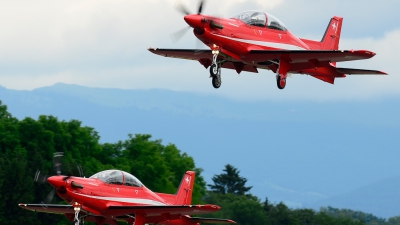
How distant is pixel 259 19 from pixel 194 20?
415cm

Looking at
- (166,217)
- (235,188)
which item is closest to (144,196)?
(166,217)

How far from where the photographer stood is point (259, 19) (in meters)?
41.7


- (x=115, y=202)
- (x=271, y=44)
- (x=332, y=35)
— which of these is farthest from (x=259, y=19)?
(x=115, y=202)

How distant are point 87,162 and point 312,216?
67.6ft

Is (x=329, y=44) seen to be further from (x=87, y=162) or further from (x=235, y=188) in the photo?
(x=235, y=188)

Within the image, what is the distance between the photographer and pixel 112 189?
48.2m

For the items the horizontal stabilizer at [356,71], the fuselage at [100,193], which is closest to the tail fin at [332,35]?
the horizontal stabilizer at [356,71]

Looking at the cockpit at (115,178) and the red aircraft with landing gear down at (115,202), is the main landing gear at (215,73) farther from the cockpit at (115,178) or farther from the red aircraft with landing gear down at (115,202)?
the cockpit at (115,178)

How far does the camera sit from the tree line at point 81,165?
7472 centimetres

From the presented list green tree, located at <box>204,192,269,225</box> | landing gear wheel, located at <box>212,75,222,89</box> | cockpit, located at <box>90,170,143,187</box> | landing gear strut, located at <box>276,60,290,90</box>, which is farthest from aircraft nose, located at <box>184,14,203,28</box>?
green tree, located at <box>204,192,269,225</box>

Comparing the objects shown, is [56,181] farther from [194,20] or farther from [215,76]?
[194,20]

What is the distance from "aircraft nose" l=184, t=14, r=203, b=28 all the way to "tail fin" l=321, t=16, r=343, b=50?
999cm

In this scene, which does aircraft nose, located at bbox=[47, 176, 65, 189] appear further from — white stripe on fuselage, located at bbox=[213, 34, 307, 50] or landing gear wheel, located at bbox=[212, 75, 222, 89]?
white stripe on fuselage, located at bbox=[213, 34, 307, 50]

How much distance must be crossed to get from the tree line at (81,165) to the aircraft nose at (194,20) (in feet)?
94.9
